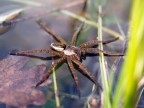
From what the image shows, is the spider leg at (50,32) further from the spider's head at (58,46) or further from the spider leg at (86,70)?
the spider leg at (86,70)

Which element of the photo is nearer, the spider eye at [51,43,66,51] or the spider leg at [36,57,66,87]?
the spider leg at [36,57,66,87]

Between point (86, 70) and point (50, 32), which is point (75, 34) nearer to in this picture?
point (50, 32)

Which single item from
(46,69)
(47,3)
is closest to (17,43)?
(46,69)

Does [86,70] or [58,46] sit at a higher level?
[58,46]

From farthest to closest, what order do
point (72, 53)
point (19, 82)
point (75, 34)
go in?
point (75, 34) → point (72, 53) → point (19, 82)

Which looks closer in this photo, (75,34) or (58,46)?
(58,46)

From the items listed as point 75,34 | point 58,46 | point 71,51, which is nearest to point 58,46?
point 58,46

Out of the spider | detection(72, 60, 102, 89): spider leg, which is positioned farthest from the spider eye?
detection(72, 60, 102, 89): spider leg

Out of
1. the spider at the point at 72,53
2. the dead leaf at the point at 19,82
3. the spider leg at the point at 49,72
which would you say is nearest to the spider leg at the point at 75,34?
the spider at the point at 72,53

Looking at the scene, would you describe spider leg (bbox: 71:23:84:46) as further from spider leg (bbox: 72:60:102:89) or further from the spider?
spider leg (bbox: 72:60:102:89)

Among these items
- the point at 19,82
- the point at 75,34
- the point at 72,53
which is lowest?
the point at 19,82
